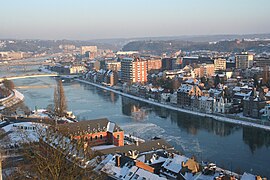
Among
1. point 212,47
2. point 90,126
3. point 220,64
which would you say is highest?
point 212,47

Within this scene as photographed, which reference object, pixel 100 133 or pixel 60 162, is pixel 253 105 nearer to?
pixel 100 133

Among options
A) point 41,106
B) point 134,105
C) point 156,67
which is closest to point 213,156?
point 134,105

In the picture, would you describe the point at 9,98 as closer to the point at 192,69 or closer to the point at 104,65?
the point at 192,69

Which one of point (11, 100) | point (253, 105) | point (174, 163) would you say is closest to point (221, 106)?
point (253, 105)

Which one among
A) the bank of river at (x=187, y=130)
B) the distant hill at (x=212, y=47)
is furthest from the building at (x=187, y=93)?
the distant hill at (x=212, y=47)

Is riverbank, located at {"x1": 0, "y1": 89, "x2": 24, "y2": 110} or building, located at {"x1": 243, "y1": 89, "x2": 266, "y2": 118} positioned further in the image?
riverbank, located at {"x1": 0, "y1": 89, "x2": 24, "y2": 110}

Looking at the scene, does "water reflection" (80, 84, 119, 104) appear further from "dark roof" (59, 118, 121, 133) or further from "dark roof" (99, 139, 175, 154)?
"dark roof" (99, 139, 175, 154)

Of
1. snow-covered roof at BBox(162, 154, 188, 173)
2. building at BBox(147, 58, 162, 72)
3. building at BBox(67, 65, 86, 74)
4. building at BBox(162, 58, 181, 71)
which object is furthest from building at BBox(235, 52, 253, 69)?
snow-covered roof at BBox(162, 154, 188, 173)
